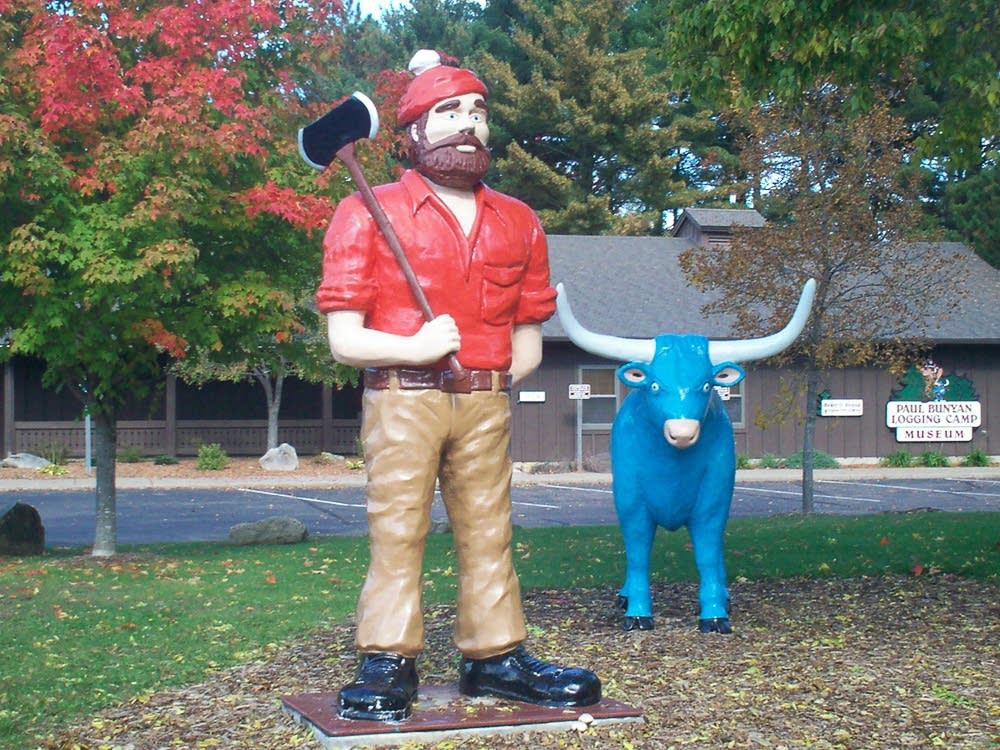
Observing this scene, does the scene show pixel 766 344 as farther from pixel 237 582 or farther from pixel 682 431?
pixel 237 582

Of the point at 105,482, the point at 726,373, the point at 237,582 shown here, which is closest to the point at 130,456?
the point at 105,482

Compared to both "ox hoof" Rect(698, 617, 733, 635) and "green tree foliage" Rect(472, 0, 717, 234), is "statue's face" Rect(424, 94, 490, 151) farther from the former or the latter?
"green tree foliage" Rect(472, 0, 717, 234)

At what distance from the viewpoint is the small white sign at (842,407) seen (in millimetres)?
25453

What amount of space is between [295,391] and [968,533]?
1803 cm

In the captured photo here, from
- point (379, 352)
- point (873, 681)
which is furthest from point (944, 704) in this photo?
point (379, 352)

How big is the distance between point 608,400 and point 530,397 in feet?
5.45

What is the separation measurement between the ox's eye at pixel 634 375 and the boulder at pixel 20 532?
7084mm

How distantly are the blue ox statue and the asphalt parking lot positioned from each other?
7536 mm

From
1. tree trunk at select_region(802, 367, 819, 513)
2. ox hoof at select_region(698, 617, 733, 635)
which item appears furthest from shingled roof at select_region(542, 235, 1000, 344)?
ox hoof at select_region(698, 617, 733, 635)

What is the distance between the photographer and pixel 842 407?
25.6 m

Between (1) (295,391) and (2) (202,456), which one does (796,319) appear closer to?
(2) (202,456)

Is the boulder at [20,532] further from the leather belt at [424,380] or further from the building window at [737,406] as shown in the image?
the building window at [737,406]

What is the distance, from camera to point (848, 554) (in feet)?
33.0

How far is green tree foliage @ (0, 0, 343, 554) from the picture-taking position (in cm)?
941
